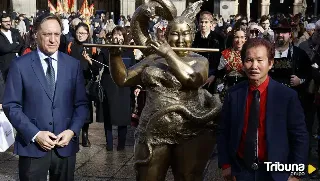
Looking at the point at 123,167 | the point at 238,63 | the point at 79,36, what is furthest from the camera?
the point at 79,36

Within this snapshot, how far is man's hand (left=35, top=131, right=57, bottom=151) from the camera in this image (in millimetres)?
3988

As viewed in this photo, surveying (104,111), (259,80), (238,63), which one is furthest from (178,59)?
(104,111)

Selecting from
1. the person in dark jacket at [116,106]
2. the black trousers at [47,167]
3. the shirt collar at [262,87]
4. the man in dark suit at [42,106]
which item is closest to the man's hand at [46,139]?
the man in dark suit at [42,106]

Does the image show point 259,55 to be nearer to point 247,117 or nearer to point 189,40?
point 247,117

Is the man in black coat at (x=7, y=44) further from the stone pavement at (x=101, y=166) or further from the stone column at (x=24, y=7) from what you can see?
the stone column at (x=24, y=7)

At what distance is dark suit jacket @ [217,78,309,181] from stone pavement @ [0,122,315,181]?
114 inches

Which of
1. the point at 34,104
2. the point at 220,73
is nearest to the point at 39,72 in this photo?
the point at 34,104

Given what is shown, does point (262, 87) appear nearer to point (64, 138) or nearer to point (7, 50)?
point (64, 138)

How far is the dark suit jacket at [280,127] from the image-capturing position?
→ 3.62 m

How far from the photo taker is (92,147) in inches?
330

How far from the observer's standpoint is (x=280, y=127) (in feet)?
11.9

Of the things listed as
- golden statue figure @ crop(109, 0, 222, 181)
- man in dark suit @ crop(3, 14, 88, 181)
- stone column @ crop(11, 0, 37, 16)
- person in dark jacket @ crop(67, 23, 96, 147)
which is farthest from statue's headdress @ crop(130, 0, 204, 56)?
stone column @ crop(11, 0, 37, 16)

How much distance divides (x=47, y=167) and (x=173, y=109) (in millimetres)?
1065

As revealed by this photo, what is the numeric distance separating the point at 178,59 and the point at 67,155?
1133mm
